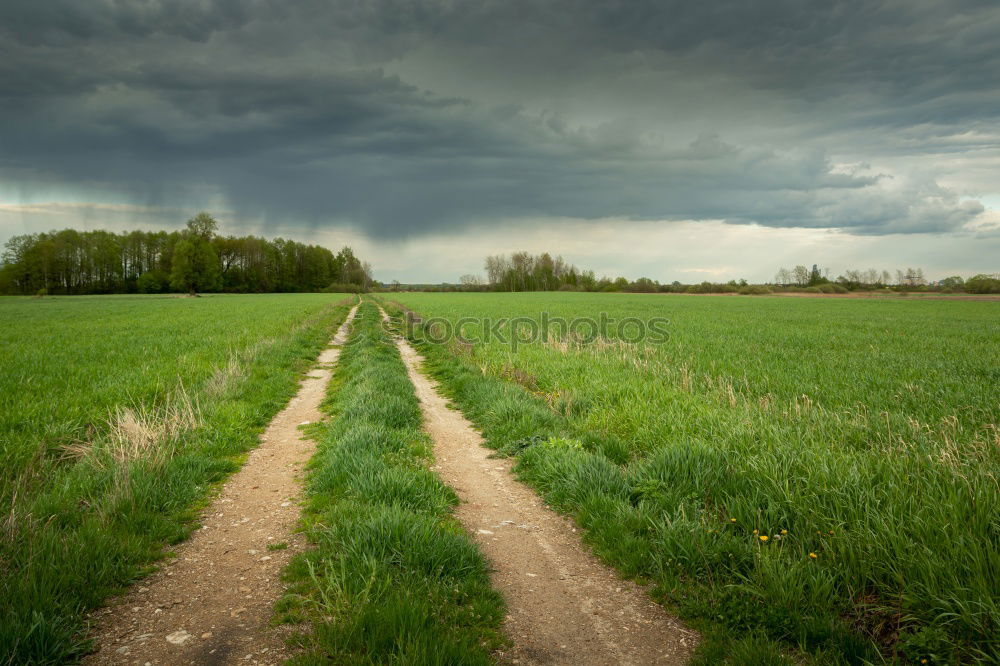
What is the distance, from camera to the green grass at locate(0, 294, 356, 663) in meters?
3.61

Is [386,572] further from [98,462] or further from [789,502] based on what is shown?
[98,462]

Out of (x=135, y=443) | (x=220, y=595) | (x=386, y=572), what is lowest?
(x=220, y=595)

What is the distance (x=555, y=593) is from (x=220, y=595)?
2.90m

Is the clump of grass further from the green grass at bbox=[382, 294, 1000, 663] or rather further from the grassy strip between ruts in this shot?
the green grass at bbox=[382, 294, 1000, 663]

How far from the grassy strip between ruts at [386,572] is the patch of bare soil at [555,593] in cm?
23

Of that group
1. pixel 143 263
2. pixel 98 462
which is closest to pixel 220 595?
pixel 98 462

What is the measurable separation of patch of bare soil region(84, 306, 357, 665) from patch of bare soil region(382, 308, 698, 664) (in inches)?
72.0

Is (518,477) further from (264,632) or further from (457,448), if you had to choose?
(264,632)

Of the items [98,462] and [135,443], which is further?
[135,443]

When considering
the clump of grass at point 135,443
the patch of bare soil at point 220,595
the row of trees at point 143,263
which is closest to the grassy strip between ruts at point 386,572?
the patch of bare soil at point 220,595

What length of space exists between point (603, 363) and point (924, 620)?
1055cm

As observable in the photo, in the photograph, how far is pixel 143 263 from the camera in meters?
116

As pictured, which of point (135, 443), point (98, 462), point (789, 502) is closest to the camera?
point (789, 502)

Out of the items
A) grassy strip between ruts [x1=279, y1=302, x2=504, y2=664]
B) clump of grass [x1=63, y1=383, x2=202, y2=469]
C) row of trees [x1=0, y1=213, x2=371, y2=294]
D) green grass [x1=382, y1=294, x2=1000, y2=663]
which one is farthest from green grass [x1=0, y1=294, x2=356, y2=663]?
row of trees [x1=0, y1=213, x2=371, y2=294]
